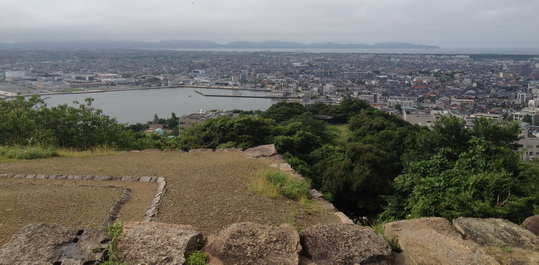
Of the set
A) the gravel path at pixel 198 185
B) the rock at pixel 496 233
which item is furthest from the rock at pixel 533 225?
the gravel path at pixel 198 185

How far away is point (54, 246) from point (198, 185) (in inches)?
107

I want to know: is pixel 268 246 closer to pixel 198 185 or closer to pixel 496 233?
pixel 496 233

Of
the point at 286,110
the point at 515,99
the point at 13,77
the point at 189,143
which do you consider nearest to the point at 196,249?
the point at 189,143

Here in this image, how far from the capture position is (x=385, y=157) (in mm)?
10617

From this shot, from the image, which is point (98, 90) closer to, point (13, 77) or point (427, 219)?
point (13, 77)

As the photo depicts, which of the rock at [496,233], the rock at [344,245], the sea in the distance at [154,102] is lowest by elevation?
the sea in the distance at [154,102]

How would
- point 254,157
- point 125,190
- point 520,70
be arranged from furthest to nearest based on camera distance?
1. point 520,70
2. point 254,157
3. point 125,190

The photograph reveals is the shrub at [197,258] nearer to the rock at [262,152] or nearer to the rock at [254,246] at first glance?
the rock at [254,246]

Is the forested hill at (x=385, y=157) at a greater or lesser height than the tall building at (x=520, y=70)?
lesser

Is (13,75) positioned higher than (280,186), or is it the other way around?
(13,75)

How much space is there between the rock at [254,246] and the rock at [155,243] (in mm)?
219

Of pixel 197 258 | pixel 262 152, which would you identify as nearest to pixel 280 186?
pixel 197 258

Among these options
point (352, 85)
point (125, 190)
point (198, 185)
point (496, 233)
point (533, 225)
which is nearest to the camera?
point (496, 233)

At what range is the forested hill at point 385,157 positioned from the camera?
18.2ft
